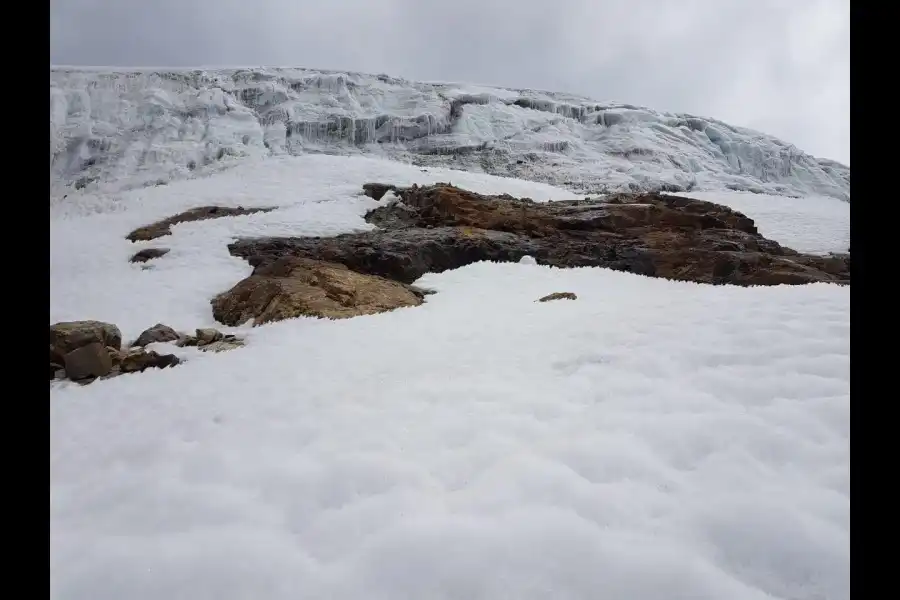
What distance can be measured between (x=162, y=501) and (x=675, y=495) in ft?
9.16

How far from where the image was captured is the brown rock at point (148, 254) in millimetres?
11566

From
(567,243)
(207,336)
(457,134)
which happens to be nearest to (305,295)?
(207,336)

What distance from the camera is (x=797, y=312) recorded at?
501cm

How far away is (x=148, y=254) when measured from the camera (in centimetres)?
1169

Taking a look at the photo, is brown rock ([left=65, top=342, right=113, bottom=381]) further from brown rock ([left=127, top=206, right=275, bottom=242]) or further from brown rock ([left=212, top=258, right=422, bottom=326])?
brown rock ([left=127, top=206, right=275, bottom=242])

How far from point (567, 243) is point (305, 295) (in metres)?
7.10

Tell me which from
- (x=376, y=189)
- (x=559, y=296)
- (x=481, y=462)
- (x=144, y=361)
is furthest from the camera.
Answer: (x=376, y=189)

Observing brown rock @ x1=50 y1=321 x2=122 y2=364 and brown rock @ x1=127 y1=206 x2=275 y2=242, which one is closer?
brown rock @ x1=50 y1=321 x2=122 y2=364

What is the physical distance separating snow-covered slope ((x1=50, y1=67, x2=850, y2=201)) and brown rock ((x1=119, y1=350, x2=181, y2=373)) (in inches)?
1053

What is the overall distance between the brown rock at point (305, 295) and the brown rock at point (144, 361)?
1805mm

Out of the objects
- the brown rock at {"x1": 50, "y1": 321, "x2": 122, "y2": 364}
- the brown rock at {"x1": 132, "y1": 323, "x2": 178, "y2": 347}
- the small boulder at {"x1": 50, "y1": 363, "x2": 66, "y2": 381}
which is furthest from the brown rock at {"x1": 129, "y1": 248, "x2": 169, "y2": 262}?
the small boulder at {"x1": 50, "y1": 363, "x2": 66, "y2": 381}

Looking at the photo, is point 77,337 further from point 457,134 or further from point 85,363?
point 457,134

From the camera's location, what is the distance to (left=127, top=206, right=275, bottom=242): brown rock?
44.6ft
